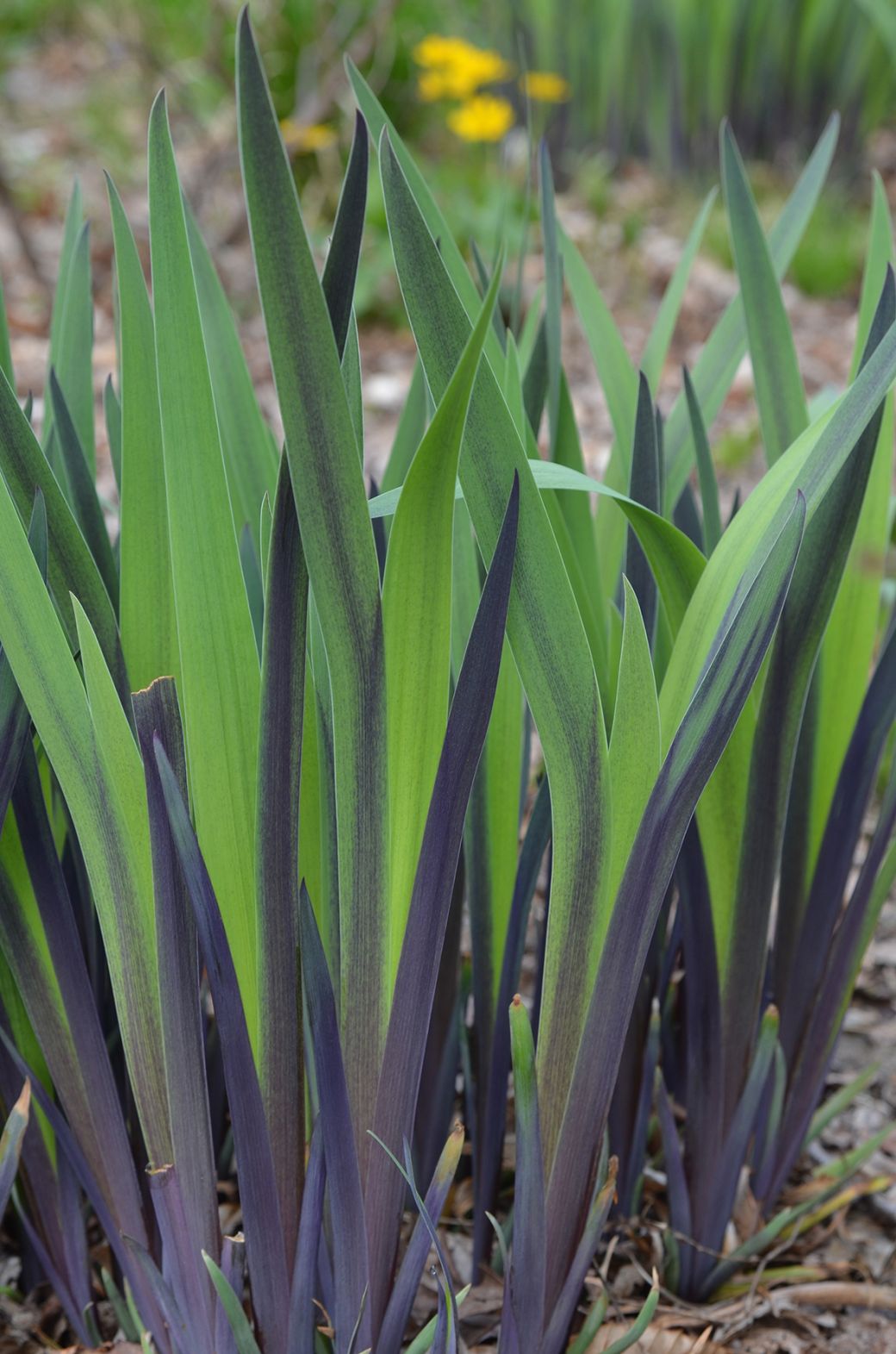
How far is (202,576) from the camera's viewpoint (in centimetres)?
54

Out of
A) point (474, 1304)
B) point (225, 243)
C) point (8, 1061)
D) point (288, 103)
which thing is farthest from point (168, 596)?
point (288, 103)

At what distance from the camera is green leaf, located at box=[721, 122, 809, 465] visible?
0.73 metres

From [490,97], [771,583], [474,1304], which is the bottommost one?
[474,1304]

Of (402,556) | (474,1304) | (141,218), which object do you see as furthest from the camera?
(141,218)

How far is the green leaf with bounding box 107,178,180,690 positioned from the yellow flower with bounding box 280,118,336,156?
2328 mm

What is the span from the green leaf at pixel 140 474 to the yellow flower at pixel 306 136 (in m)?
2.33

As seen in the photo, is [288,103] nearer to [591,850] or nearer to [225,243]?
[225,243]

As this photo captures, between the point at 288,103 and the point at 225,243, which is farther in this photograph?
the point at 288,103

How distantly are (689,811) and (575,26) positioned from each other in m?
3.59

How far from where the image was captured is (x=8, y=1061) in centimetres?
69

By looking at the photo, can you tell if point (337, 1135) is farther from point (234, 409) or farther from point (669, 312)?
point (669, 312)

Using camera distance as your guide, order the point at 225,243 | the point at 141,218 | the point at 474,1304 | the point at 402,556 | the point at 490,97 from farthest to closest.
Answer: the point at 490,97, the point at 141,218, the point at 225,243, the point at 474,1304, the point at 402,556

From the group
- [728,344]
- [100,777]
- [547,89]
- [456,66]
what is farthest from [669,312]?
[547,89]

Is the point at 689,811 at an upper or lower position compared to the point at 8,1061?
upper
